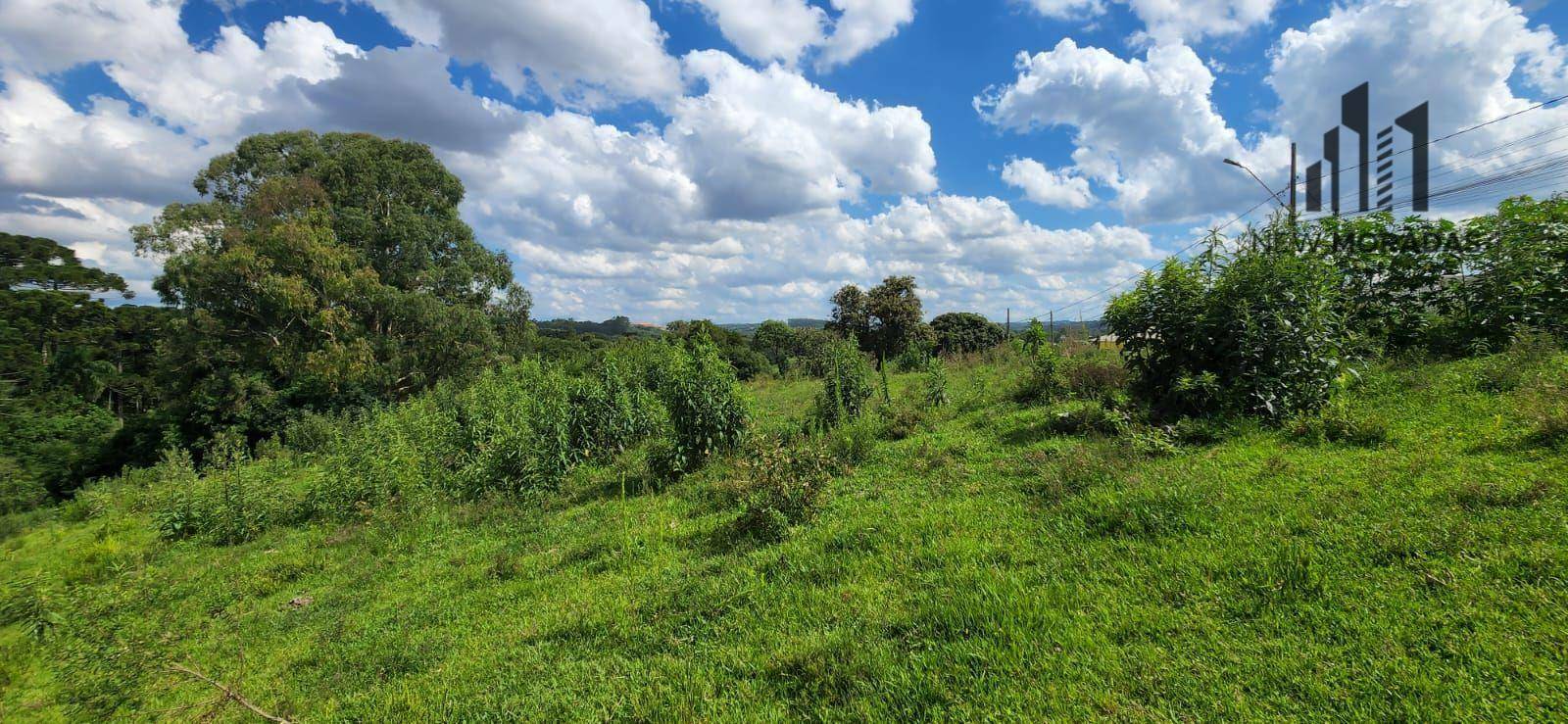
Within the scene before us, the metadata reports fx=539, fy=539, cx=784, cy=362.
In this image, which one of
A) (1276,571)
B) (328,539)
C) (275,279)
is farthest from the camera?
(275,279)

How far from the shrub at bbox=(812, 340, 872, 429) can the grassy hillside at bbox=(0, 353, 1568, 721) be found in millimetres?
4134

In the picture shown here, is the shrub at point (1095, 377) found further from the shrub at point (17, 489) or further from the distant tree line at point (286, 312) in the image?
the shrub at point (17, 489)

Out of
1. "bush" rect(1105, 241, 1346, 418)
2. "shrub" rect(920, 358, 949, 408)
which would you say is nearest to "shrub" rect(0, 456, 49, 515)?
"shrub" rect(920, 358, 949, 408)

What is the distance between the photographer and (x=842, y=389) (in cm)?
1207

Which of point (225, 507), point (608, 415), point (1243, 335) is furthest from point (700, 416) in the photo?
point (225, 507)

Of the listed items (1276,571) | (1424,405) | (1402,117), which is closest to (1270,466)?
(1276,571)

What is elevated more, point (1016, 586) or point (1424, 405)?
point (1424, 405)

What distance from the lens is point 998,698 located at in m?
2.71

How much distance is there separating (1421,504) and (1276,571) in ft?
4.51

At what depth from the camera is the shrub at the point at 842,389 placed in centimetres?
1168

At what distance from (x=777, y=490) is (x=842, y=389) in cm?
620

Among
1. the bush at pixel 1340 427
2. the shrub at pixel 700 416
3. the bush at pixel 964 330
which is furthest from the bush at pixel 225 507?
the bush at pixel 964 330

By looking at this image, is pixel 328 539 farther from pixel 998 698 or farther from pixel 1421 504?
pixel 1421 504

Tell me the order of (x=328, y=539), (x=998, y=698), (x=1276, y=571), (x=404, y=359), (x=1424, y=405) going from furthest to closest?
(x=404, y=359) → (x=328, y=539) → (x=1424, y=405) → (x=1276, y=571) → (x=998, y=698)
